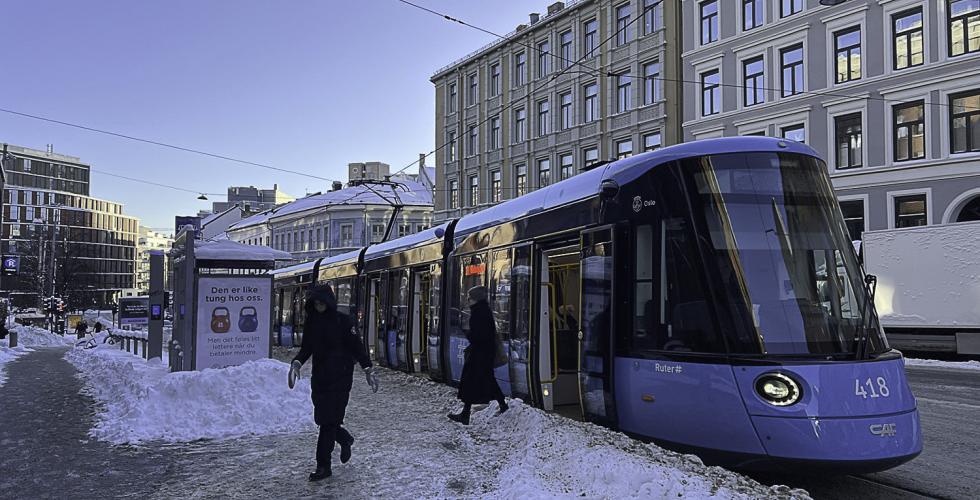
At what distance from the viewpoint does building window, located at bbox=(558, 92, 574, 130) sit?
128 feet

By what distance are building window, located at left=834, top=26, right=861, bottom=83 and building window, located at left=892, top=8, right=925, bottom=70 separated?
1.22 meters

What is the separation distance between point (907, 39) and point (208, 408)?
84.3 ft

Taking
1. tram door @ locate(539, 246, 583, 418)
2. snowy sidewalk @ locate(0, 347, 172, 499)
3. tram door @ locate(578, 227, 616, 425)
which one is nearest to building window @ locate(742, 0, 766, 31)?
tram door @ locate(539, 246, 583, 418)

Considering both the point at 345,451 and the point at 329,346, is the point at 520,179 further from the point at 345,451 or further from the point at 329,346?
the point at 329,346

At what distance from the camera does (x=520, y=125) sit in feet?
141

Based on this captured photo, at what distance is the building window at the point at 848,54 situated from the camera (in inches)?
1101

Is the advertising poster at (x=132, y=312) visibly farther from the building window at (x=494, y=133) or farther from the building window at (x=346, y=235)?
the building window at (x=346, y=235)

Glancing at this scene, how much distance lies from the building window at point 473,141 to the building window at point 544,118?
20.5ft

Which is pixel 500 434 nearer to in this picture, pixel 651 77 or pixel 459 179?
pixel 651 77

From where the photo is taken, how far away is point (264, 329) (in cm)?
1530

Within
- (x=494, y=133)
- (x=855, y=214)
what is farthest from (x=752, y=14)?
(x=494, y=133)

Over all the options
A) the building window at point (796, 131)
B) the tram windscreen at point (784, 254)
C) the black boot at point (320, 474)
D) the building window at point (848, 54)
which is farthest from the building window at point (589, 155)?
the black boot at point (320, 474)

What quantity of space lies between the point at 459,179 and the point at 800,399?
141ft

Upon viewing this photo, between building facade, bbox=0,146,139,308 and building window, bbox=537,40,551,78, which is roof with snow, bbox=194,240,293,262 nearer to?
building window, bbox=537,40,551,78
